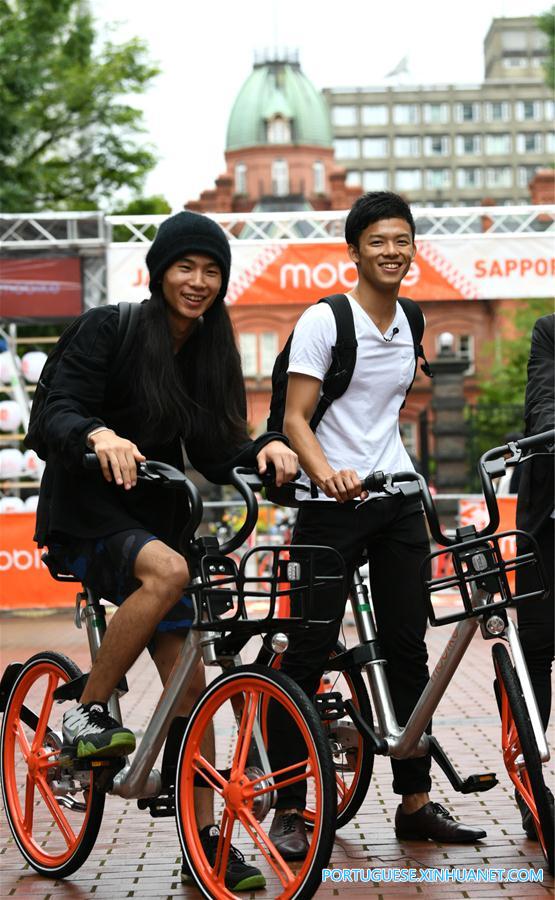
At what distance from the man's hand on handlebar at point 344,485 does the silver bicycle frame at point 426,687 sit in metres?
0.44

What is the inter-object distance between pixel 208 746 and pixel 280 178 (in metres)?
93.6

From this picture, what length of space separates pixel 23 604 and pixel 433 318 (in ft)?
196

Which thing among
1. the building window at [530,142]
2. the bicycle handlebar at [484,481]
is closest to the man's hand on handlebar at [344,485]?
the bicycle handlebar at [484,481]

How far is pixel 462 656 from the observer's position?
3.98 m

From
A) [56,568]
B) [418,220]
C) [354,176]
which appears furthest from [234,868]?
[354,176]

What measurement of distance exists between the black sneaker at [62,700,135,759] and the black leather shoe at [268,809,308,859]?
0.57 meters

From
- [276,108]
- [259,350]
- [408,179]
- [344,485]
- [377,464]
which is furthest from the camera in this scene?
[408,179]

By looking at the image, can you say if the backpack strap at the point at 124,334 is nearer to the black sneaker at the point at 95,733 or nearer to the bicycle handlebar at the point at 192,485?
the bicycle handlebar at the point at 192,485

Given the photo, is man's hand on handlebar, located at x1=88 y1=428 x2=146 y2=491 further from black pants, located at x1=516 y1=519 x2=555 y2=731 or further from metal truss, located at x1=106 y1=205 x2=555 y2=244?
metal truss, located at x1=106 y1=205 x2=555 y2=244

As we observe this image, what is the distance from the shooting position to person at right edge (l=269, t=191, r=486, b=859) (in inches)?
177

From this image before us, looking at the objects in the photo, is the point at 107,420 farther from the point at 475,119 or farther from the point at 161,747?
the point at 475,119

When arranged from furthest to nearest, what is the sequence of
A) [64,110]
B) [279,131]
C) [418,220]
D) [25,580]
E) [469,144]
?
[469,144]
[279,131]
[64,110]
[418,220]
[25,580]

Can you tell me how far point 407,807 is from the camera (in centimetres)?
464

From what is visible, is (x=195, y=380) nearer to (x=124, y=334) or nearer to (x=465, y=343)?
(x=124, y=334)
